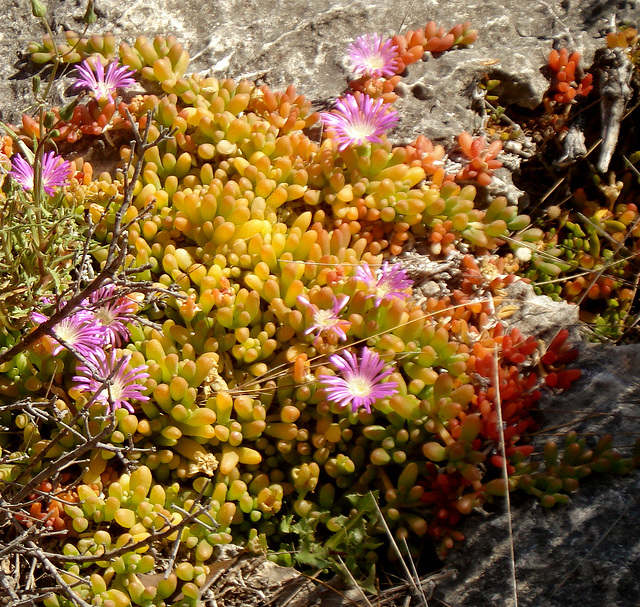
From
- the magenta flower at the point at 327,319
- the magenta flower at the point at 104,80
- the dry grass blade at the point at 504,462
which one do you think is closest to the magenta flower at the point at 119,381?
the magenta flower at the point at 327,319

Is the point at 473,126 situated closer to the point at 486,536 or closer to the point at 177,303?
the point at 177,303

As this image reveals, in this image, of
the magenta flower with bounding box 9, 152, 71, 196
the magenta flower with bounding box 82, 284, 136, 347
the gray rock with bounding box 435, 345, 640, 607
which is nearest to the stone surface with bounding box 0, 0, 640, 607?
the gray rock with bounding box 435, 345, 640, 607

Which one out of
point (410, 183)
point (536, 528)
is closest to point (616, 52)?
point (410, 183)

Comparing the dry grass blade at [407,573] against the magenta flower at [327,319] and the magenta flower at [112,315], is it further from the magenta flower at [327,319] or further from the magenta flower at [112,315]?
the magenta flower at [112,315]

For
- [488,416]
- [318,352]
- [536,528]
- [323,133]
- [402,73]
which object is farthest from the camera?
[402,73]

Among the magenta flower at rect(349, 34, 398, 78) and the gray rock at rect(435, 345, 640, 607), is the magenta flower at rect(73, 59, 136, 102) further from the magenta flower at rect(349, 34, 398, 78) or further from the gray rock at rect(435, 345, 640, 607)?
the gray rock at rect(435, 345, 640, 607)

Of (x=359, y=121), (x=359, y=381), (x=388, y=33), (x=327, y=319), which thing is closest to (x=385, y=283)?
(x=327, y=319)
